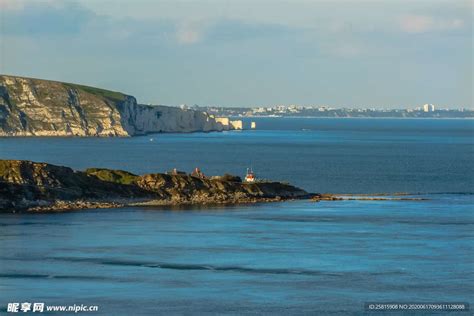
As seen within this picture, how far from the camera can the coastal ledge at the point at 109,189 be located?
71688 mm

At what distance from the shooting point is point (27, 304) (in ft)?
129

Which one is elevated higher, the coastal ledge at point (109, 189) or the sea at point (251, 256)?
the coastal ledge at point (109, 189)

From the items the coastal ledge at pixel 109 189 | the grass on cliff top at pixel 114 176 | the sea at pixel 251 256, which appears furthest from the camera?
the grass on cliff top at pixel 114 176

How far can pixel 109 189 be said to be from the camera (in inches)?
3017

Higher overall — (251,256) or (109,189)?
(109,189)

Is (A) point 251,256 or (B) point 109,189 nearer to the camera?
(A) point 251,256

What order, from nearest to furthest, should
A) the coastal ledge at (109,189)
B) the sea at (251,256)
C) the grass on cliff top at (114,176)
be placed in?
1. the sea at (251,256)
2. the coastal ledge at (109,189)
3. the grass on cliff top at (114,176)

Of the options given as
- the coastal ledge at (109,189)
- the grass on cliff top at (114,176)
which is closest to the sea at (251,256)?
the coastal ledge at (109,189)

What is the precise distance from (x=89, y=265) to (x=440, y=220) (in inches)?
1051

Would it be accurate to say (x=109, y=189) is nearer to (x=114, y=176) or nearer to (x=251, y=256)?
(x=114, y=176)

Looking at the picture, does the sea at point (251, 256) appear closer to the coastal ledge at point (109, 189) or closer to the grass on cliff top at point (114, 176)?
the coastal ledge at point (109, 189)

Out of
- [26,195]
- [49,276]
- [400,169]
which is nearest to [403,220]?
[26,195]

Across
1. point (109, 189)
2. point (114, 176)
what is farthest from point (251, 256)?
point (114, 176)

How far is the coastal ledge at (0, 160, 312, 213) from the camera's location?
7169cm
